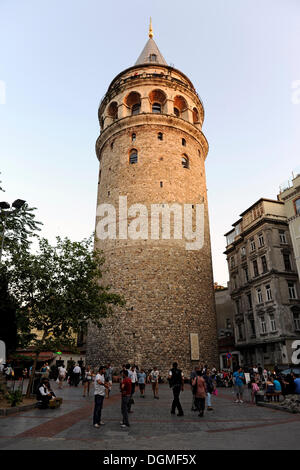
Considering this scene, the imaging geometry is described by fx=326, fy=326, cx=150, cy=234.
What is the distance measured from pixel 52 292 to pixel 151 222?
39.6ft

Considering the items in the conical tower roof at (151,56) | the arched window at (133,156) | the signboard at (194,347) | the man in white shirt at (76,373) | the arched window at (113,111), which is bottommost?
the man in white shirt at (76,373)

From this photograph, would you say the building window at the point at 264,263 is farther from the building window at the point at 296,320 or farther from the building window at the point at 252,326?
the building window at the point at 252,326

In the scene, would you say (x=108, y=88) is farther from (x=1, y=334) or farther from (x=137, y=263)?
(x=1, y=334)

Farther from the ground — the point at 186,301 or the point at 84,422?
the point at 186,301

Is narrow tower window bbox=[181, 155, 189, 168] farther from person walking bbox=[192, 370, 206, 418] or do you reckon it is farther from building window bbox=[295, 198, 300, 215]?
person walking bbox=[192, 370, 206, 418]

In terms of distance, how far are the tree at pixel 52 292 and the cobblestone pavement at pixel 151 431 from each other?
12.7 feet

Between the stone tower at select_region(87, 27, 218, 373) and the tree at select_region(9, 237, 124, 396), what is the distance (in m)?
7.40

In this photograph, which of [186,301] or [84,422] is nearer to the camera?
[84,422]

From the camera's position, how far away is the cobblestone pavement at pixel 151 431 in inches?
236

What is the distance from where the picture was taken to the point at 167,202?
25.5m

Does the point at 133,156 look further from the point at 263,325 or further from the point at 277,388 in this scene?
the point at 277,388

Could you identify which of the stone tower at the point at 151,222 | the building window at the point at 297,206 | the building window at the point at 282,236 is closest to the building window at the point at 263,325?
the stone tower at the point at 151,222

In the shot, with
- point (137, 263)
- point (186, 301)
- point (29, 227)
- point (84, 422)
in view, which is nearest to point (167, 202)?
point (137, 263)
